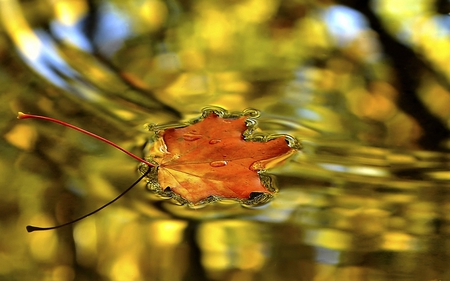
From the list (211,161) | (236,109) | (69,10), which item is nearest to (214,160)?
(211,161)

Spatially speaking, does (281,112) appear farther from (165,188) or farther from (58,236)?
(58,236)

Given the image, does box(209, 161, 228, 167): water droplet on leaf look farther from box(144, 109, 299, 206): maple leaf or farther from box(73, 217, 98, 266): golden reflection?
box(73, 217, 98, 266): golden reflection

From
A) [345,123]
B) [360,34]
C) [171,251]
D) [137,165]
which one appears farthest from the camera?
[360,34]

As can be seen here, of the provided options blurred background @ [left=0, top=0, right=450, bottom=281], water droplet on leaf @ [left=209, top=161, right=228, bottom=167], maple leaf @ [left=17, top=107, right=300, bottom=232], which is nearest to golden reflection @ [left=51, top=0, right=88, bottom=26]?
blurred background @ [left=0, top=0, right=450, bottom=281]

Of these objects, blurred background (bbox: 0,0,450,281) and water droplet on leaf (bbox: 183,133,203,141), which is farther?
water droplet on leaf (bbox: 183,133,203,141)

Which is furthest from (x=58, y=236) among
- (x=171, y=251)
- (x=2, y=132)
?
(x=2, y=132)

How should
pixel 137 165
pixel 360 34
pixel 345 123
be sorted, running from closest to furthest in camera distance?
1. pixel 137 165
2. pixel 345 123
3. pixel 360 34
